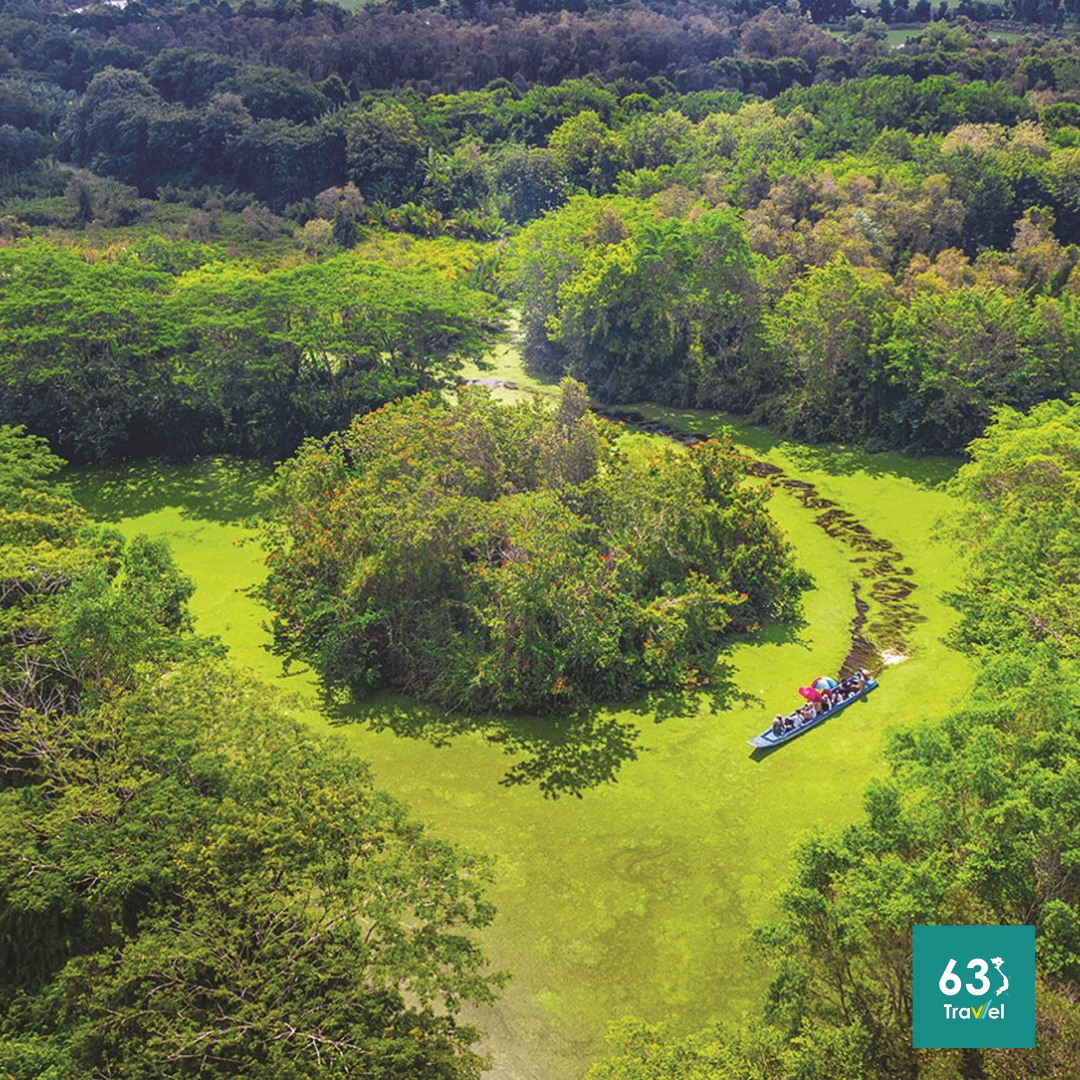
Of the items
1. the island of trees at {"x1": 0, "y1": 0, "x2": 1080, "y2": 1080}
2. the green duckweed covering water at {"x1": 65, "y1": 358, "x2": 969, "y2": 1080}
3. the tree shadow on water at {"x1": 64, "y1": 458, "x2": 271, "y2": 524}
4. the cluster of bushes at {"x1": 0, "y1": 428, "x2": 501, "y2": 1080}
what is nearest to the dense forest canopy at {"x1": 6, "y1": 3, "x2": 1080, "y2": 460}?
Answer: the island of trees at {"x1": 0, "y1": 0, "x2": 1080, "y2": 1080}

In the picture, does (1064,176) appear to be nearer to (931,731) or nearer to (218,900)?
(931,731)

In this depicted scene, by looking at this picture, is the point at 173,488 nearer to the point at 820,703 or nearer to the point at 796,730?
the point at 796,730

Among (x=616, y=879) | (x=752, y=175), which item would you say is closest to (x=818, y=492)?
(x=616, y=879)

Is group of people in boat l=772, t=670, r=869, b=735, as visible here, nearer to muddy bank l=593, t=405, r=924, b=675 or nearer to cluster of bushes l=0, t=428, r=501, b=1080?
muddy bank l=593, t=405, r=924, b=675

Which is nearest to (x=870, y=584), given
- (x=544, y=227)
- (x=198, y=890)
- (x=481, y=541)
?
(x=481, y=541)

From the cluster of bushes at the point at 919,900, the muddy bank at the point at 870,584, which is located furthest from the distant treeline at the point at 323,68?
the cluster of bushes at the point at 919,900
